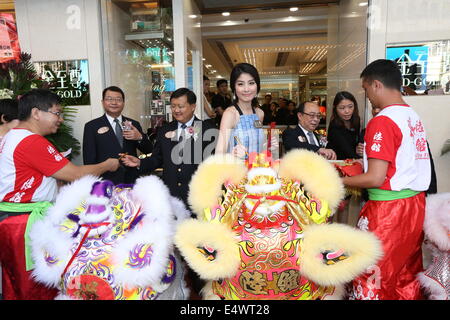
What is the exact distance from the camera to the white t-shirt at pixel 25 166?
1619mm

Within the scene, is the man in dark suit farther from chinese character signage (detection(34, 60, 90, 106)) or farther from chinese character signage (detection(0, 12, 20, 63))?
chinese character signage (detection(0, 12, 20, 63))

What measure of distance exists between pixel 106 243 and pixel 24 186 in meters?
0.70

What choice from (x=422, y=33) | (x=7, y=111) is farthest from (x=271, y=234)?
(x=422, y=33)

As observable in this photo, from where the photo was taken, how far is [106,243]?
1301 millimetres

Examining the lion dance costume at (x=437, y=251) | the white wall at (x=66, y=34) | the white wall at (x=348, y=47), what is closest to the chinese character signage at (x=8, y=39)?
the white wall at (x=66, y=34)

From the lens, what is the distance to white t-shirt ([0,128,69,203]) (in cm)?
162

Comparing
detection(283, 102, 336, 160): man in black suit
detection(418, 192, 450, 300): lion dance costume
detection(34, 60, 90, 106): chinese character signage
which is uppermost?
detection(34, 60, 90, 106): chinese character signage

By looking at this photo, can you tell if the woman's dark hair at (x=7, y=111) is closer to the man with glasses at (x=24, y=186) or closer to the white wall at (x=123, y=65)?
the man with glasses at (x=24, y=186)

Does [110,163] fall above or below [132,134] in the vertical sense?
below

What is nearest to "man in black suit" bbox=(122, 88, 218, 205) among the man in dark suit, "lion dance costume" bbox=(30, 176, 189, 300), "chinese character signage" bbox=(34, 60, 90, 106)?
the man in dark suit

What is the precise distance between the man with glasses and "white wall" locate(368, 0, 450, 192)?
3027mm

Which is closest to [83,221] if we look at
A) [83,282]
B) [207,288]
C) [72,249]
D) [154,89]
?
[72,249]

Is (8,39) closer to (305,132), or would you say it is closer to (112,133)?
(112,133)
